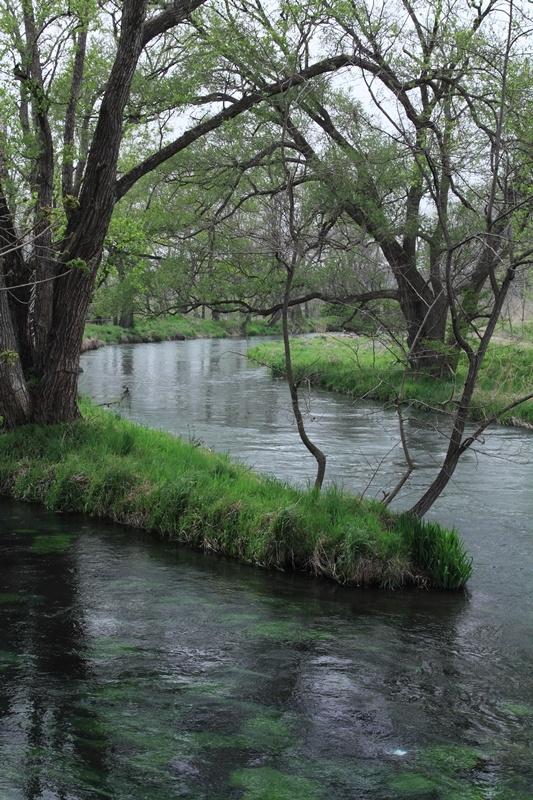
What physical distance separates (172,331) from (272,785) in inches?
2029

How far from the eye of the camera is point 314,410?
67.9ft

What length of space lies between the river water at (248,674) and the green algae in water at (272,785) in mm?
12

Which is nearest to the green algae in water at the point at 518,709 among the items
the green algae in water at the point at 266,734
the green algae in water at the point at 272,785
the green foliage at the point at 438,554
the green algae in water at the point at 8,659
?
the green algae in water at the point at 266,734

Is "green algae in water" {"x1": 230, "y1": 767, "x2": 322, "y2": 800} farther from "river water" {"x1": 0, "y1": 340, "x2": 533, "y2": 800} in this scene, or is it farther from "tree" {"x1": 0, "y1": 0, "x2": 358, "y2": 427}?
"tree" {"x1": 0, "y1": 0, "x2": 358, "y2": 427}

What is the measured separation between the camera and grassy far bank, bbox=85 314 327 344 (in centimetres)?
4761

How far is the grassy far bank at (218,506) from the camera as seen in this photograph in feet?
28.3

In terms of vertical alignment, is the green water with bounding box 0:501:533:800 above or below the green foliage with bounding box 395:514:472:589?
below

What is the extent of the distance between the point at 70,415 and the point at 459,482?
6569 mm

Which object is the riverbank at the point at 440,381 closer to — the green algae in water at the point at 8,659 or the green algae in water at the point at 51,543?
the green algae in water at the point at 51,543

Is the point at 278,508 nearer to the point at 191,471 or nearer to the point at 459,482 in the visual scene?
the point at 191,471

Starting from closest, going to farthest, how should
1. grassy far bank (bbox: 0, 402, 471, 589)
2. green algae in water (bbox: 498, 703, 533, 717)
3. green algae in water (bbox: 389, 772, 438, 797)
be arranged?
green algae in water (bbox: 389, 772, 438, 797) → green algae in water (bbox: 498, 703, 533, 717) → grassy far bank (bbox: 0, 402, 471, 589)

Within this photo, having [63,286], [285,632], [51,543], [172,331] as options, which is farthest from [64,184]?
[172,331]

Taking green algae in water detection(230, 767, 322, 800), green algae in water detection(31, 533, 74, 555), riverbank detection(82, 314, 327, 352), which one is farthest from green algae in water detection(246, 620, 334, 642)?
riverbank detection(82, 314, 327, 352)

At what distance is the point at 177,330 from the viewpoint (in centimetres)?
5597
